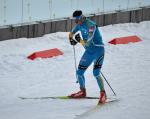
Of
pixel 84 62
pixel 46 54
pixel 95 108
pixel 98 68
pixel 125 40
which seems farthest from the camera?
pixel 125 40

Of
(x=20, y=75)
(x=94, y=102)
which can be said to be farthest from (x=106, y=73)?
(x=94, y=102)

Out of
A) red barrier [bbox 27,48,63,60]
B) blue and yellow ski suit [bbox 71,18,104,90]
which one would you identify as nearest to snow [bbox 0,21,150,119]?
red barrier [bbox 27,48,63,60]

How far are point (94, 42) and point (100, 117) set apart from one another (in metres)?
1.64

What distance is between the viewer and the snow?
8438 mm

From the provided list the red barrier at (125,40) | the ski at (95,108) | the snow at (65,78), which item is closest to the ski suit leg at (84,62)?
the snow at (65,78)

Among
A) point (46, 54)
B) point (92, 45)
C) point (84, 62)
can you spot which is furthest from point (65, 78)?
point (92, 45)

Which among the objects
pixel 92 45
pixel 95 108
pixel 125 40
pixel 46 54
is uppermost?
pixel 92 45

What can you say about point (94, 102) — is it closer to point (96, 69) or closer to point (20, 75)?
point (96, 69)

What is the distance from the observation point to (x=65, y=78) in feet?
38.0

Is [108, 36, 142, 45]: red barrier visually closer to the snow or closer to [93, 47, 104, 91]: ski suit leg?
the snow

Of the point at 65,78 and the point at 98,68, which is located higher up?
the point at 98,68

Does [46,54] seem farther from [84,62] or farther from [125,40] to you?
[84,62]

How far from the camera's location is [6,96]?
32.9ft

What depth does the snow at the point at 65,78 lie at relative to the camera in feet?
27.7
